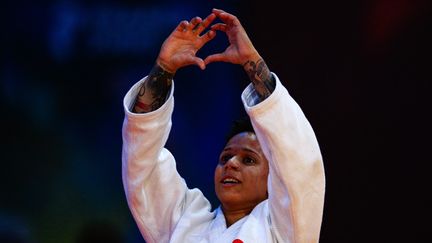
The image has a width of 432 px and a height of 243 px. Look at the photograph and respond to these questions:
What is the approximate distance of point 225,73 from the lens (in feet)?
8.87

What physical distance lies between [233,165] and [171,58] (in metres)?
0.37

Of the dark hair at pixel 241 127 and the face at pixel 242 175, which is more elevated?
the dark hair at pixel 241 127

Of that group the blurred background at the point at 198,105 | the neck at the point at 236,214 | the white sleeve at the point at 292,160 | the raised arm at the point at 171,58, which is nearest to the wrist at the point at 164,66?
the raised arm at the point at 171,58

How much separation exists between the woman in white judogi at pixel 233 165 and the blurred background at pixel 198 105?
572mm

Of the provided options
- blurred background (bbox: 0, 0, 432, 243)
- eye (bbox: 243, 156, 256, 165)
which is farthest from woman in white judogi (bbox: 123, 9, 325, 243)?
blurred background (bbox: 0, 0, 432, 243)

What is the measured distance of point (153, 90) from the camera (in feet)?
6.35

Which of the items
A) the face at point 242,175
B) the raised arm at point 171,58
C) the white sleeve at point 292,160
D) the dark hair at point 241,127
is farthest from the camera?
the dark hair at point 241,127

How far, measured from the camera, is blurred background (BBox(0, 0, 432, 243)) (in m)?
2.51

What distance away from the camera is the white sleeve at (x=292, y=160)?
1697mm

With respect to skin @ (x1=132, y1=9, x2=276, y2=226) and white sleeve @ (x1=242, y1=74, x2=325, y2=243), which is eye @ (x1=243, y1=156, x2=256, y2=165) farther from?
white sleeve @ (x1=242, y1=74, x2=325, y2=243)

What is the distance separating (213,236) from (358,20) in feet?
3.66

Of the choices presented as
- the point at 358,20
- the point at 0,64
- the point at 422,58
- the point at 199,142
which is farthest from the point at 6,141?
the point at 422,58

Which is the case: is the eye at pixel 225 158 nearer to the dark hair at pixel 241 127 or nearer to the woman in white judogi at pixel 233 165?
the woman in white judogi at pixel 233 165

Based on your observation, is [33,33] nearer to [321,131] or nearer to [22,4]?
[22,4]
